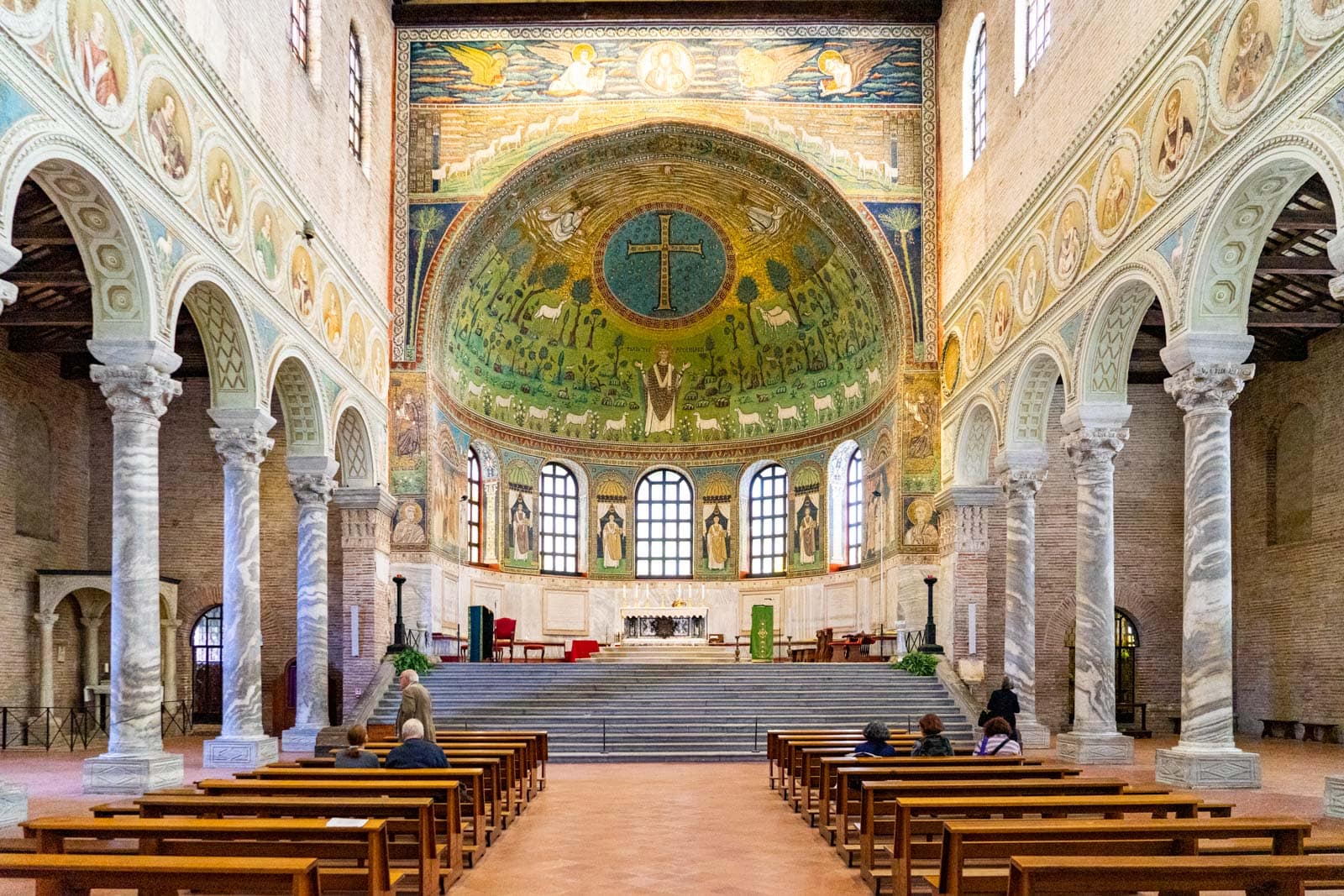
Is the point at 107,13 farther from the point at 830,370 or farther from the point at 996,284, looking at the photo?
the point at 830,370

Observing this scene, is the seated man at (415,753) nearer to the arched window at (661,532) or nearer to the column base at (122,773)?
the column base at (122,773)

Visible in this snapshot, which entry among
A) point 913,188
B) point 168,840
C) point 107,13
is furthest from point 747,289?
point 168,840

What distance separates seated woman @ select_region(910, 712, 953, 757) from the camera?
1277cm

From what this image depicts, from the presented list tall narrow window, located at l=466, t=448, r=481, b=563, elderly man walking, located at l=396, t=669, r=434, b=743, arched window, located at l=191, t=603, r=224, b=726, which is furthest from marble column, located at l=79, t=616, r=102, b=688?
elderly man walking, located at l=396, t=669, r=434, b=743

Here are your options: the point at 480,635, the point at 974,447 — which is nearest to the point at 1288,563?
the point at 974,447

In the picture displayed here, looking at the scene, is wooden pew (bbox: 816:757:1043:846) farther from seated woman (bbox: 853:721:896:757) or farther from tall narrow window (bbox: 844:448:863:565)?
tall narrow window (bbox: 844:448:863:565)

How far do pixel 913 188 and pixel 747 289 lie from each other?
7614 mm

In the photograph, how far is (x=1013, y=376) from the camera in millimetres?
24781

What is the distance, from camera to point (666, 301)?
39000 mm

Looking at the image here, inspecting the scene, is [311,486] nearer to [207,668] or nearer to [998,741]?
[207,668]

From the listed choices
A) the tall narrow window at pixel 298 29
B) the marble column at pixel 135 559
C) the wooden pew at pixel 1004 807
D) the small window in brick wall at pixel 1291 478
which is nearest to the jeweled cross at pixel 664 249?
the tall narrow window at pixel 298 29

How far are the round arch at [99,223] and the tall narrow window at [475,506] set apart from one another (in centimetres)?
2090

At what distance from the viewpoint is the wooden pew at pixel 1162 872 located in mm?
6504

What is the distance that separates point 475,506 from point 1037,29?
2074cm
